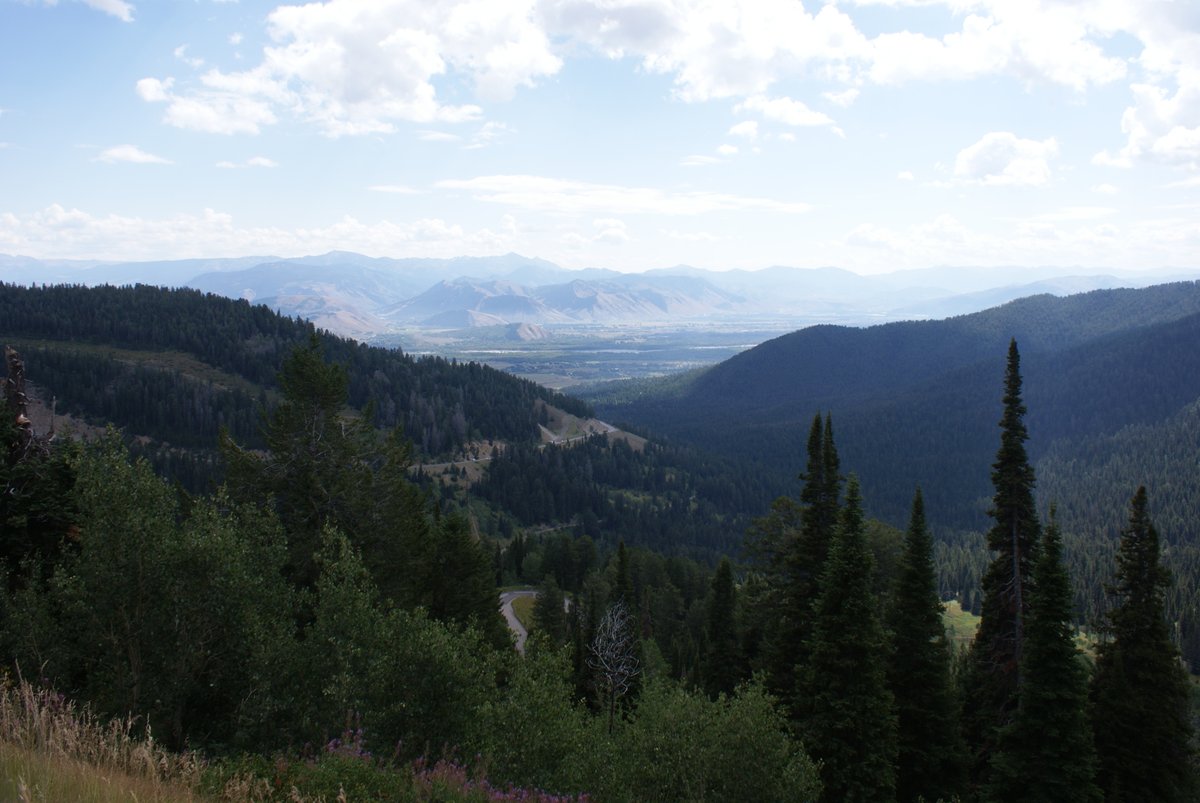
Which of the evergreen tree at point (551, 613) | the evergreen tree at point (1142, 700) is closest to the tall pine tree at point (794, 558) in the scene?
the evergreen tree at point (1142, 700)

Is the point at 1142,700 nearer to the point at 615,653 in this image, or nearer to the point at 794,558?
the point at 794,558

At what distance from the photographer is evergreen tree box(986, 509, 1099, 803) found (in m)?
23.7

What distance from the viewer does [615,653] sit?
38562 millimetres

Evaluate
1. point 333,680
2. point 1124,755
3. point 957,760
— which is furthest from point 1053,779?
point 333,680

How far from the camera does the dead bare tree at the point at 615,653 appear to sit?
38.2 metres

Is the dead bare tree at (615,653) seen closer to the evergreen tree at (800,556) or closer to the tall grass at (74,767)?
the evergreen tree at (800,556)

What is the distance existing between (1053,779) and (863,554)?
8664 millimetres

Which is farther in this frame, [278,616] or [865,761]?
[865,761]

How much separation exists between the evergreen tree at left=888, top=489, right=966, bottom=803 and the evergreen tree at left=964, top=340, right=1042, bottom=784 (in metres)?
2.41

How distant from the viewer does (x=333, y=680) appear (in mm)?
15852

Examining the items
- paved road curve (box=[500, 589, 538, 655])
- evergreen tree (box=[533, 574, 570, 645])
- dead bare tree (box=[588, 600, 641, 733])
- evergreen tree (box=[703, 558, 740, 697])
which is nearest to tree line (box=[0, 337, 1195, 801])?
evergreen tree (box=[703, 558, 740, 697])

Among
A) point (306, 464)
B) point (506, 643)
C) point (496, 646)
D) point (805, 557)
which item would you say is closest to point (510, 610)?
point (506, 643)

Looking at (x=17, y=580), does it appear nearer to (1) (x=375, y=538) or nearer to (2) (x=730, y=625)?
(1) (x=375, y=538)

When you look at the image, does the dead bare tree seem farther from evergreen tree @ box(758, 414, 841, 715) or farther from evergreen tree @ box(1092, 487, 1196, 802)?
evergreen tree @ box(1092, 487, 1196, 802)
